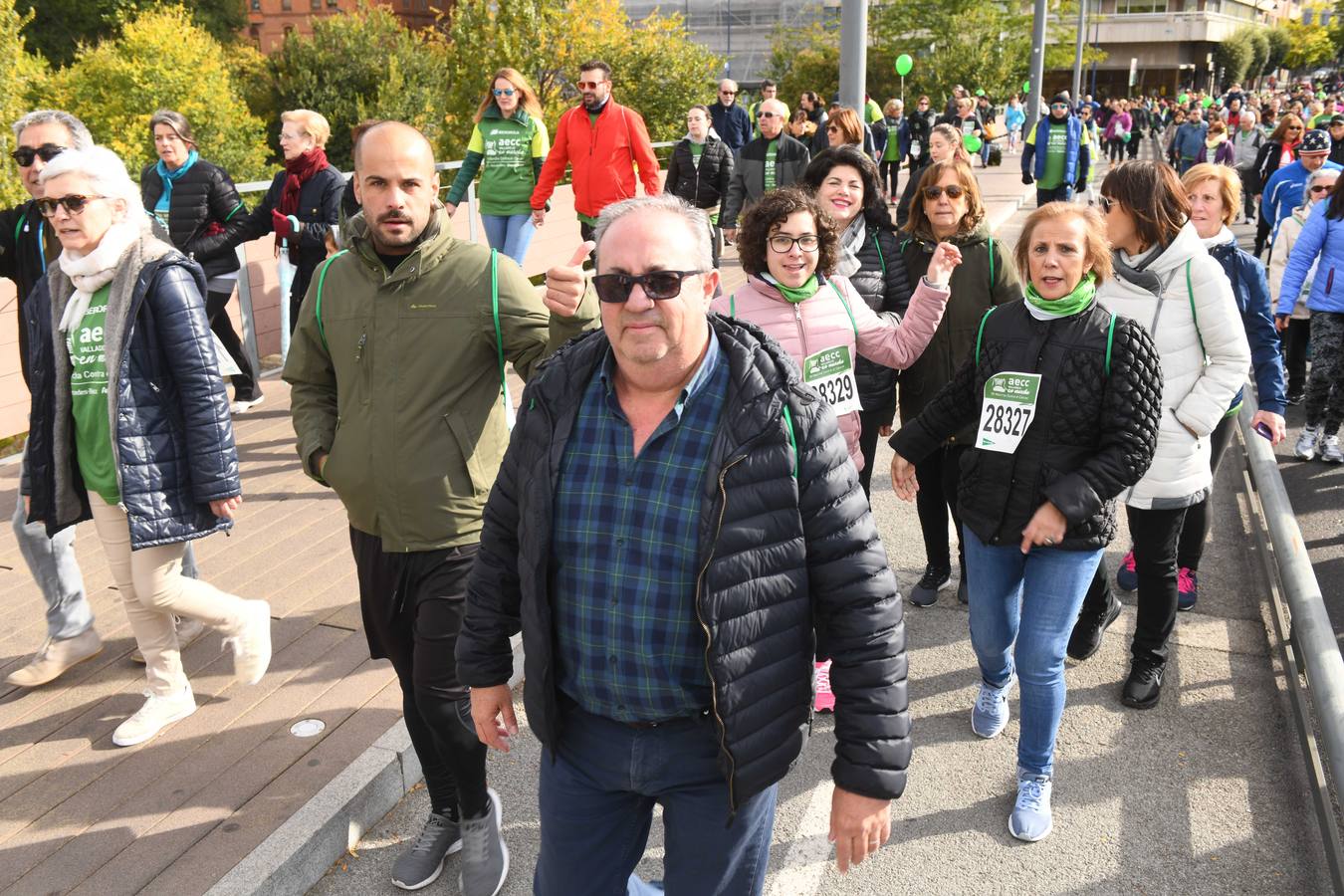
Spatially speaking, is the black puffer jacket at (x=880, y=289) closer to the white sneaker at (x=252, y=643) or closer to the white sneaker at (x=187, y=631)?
the white sneaker at (x=252, y=643)

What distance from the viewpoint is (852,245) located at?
4.85m

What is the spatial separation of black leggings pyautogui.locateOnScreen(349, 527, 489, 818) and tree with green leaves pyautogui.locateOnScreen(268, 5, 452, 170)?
24970 millimetres

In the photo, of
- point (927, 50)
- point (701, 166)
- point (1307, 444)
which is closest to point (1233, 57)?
A: point (927, 50)

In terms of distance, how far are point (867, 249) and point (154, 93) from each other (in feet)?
65.2

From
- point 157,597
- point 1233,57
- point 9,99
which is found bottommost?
point 157,597

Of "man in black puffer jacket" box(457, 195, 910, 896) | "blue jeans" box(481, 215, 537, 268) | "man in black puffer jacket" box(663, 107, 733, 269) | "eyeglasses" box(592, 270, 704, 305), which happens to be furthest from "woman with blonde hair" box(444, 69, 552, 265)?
"eyeglasses" box(592, 270, 704, 305)

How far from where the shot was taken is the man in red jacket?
804 centimetres

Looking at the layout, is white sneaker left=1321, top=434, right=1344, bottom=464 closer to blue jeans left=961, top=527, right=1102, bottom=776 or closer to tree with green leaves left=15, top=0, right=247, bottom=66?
blue jeans left=961, top=527, right=1102, bottom=776

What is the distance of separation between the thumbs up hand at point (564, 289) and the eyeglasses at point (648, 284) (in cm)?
53

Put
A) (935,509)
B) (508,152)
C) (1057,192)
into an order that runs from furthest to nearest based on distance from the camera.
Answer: (1057,192) → (508,152) → (935,509)

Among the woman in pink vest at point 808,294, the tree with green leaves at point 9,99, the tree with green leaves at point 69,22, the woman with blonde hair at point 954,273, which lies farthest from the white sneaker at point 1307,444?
the tree with green leaves at point 69,22

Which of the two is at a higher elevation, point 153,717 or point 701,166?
point 701,166

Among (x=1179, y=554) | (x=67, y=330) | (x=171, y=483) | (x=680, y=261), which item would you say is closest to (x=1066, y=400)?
(x=680, y=261)

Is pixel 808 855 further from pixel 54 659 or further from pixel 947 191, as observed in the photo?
pixel 54 659
